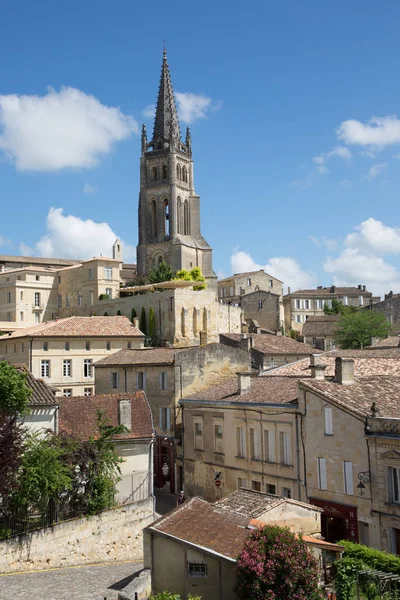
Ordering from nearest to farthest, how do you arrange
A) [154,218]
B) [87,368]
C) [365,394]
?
[365,394], [87,368], [154,218]

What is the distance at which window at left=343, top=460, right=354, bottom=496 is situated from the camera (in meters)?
26.8

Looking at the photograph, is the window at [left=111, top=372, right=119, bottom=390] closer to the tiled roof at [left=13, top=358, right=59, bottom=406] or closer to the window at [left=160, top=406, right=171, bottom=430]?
the window at [left=160, top=406, right=171, bottom=430]

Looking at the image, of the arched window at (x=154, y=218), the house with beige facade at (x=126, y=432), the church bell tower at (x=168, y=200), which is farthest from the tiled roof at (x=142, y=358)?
the arched window at (x=154, y=218)

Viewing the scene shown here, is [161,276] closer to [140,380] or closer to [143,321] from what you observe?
[143,321]

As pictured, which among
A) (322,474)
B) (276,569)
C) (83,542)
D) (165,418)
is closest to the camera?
(276,569)

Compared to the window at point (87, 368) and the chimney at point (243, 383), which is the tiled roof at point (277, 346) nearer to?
the window at point (87, 368)

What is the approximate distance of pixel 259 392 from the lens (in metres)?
34.9

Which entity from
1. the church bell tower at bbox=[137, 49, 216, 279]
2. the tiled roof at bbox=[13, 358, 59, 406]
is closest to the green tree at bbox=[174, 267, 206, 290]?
the church bell tower at bbox=[137, 49, 216, 279]

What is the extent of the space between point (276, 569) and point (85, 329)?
1847 inches

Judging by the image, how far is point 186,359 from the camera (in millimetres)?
43281

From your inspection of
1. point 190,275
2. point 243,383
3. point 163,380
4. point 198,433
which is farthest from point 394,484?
point 190,275

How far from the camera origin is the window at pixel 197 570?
779 inches

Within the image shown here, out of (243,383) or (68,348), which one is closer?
(243,383)

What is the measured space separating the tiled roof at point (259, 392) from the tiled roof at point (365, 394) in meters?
2.47
